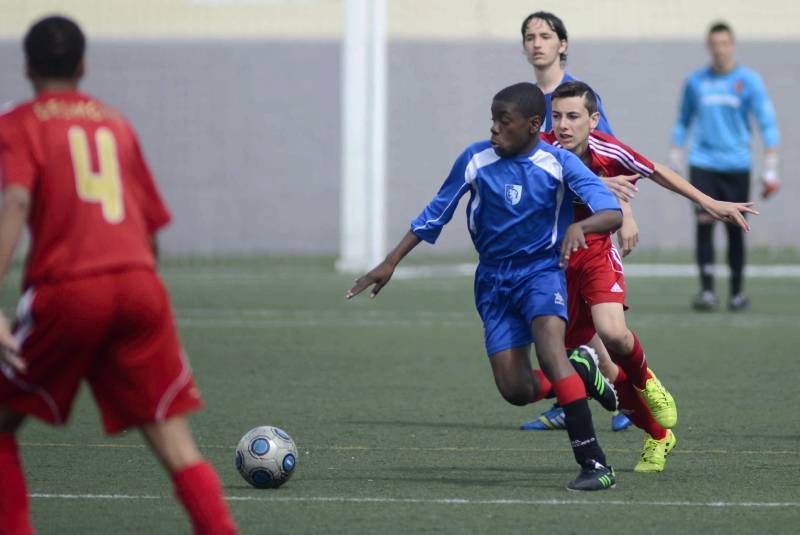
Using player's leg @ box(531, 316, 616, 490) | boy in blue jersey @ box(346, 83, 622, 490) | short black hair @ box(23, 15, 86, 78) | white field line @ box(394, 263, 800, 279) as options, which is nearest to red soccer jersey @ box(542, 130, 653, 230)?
boy in blue jersey @ box(346, 83, 622, 490)

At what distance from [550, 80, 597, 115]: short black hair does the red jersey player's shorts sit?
3.14m

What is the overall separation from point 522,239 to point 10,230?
2647mm

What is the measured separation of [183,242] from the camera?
72.0 ft

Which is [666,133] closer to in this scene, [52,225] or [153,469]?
[153,469]

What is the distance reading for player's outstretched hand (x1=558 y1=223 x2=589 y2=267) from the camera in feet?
20.2

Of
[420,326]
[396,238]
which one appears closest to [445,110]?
[396,238]

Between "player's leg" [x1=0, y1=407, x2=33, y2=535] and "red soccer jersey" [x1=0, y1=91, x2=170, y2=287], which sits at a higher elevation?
"red soccer jersey" [x1=0, y1=91, x2=170, y2=287]

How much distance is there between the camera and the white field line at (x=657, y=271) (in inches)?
764

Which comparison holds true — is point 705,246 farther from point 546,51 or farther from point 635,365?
point 635,365

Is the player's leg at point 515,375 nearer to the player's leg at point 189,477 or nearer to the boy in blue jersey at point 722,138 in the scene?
the player's leg at point 189,477

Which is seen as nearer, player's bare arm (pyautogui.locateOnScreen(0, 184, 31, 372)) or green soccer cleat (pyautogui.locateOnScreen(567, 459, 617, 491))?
player's bare arm (pyautogui.locateOnScreen(0, 184, 31, 372))

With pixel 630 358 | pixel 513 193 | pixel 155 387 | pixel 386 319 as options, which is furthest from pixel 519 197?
pixel 386 319

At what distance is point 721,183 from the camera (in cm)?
1498

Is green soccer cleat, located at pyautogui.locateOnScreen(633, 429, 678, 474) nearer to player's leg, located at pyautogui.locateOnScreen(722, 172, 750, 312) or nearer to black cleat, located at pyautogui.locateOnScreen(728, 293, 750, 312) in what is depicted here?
player's leg, located at pyautogui.locateOnScreen(722, 172, 750, 312)
